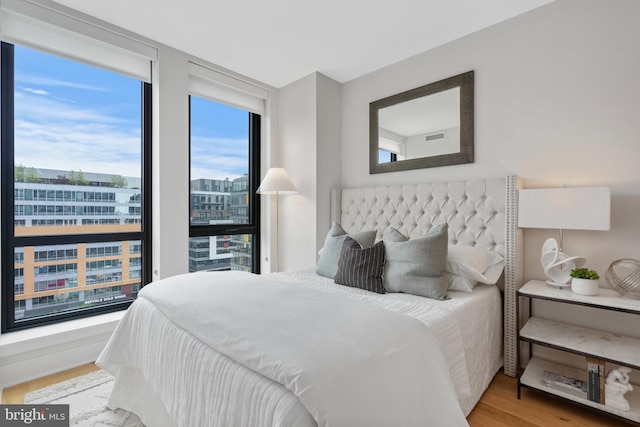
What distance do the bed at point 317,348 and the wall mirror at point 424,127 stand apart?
0.42m

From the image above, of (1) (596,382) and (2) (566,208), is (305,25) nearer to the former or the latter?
(2) (566,208)

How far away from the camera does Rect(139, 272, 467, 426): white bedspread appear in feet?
2.83

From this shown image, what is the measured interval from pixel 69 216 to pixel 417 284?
107 inches

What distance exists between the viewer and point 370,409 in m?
0.87

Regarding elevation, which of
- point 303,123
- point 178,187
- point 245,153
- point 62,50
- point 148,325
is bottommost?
point 148,325

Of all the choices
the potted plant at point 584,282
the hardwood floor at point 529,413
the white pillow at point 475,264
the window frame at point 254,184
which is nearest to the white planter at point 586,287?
the potted plant at point 584,282

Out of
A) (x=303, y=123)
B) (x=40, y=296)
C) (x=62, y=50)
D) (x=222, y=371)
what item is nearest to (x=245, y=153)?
(x=303, y=123)

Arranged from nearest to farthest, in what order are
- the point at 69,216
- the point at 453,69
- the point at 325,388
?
the point at 325,388 → the point at 69,216 → the point at 453,69

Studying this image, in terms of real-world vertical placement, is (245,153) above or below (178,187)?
above

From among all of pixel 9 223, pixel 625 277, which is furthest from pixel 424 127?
pixel 9 223

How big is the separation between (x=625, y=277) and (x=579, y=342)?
491mm

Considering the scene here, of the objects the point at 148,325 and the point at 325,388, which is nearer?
the point at 325,388

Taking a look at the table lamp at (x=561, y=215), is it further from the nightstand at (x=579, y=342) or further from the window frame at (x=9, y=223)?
the window frame at (x=9, y=223)

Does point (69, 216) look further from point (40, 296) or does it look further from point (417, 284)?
point (417, 284)
